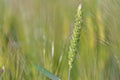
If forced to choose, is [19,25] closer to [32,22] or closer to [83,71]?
[32,22]

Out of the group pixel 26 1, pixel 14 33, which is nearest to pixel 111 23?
pixel 14 33

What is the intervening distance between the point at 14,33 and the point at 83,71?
0.47 metres

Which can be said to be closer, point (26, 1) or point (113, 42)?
point (113, 42)

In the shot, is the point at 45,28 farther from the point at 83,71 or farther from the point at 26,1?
the point at 26,1

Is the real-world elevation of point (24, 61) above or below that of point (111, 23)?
below

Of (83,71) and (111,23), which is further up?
(111,23)

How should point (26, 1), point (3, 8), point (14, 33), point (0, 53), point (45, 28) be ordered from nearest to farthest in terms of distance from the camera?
point (0, 53)
point (45, 28)
point (14, 33)
point (26, 1)
point (3, 8)

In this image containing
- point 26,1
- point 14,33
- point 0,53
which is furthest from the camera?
point 26,1

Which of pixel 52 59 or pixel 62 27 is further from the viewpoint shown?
pixel 62 27

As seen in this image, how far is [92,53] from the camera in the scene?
100 centimetres

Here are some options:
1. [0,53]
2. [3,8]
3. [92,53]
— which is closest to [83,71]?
[92,53]

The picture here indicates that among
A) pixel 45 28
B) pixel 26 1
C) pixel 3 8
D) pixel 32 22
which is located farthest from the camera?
pixel 3 8

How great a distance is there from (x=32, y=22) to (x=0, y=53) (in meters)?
0.44

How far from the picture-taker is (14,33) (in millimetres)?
1377
